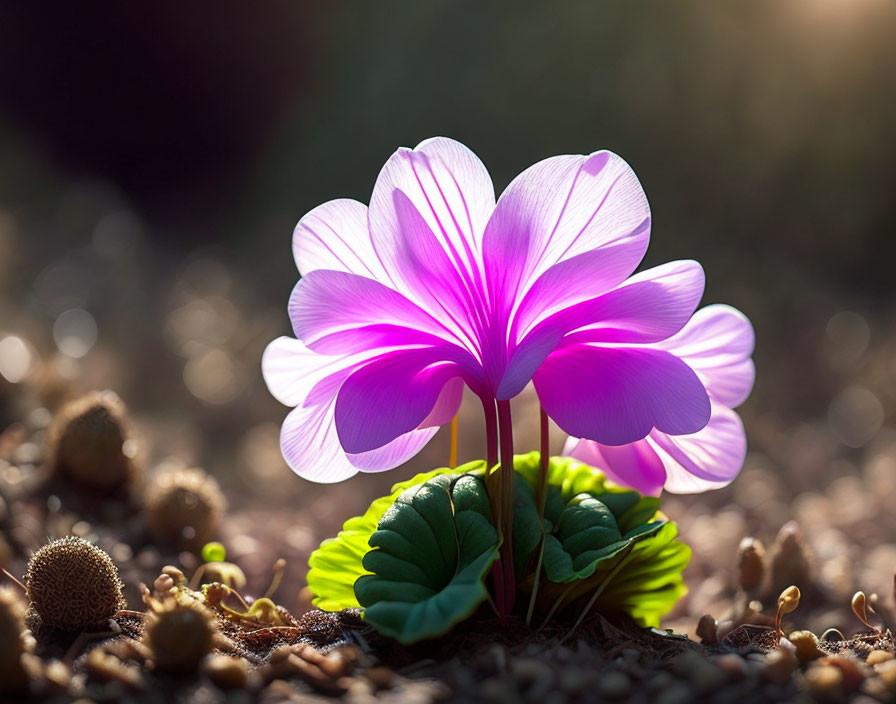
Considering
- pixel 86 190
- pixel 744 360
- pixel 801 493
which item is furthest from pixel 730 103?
pixel 744 360

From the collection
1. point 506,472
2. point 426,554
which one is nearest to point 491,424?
point 506,472

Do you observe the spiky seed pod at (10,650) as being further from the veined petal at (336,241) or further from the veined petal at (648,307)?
the veined petal at (648,307)

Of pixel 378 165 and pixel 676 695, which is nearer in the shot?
pixel 676 695

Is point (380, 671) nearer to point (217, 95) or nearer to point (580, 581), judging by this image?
point (580, 581)

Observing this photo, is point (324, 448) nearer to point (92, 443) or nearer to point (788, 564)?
point (92, 443)

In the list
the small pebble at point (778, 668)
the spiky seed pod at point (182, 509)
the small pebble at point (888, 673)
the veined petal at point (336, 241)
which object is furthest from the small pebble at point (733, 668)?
the spiky seed pod at point (182, 509)

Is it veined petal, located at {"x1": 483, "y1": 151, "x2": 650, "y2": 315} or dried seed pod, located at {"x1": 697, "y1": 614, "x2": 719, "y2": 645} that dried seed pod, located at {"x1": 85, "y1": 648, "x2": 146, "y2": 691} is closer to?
veined petal, located at {"x1": 483, "y1": 151, "x2": 650, "y2": 315}
